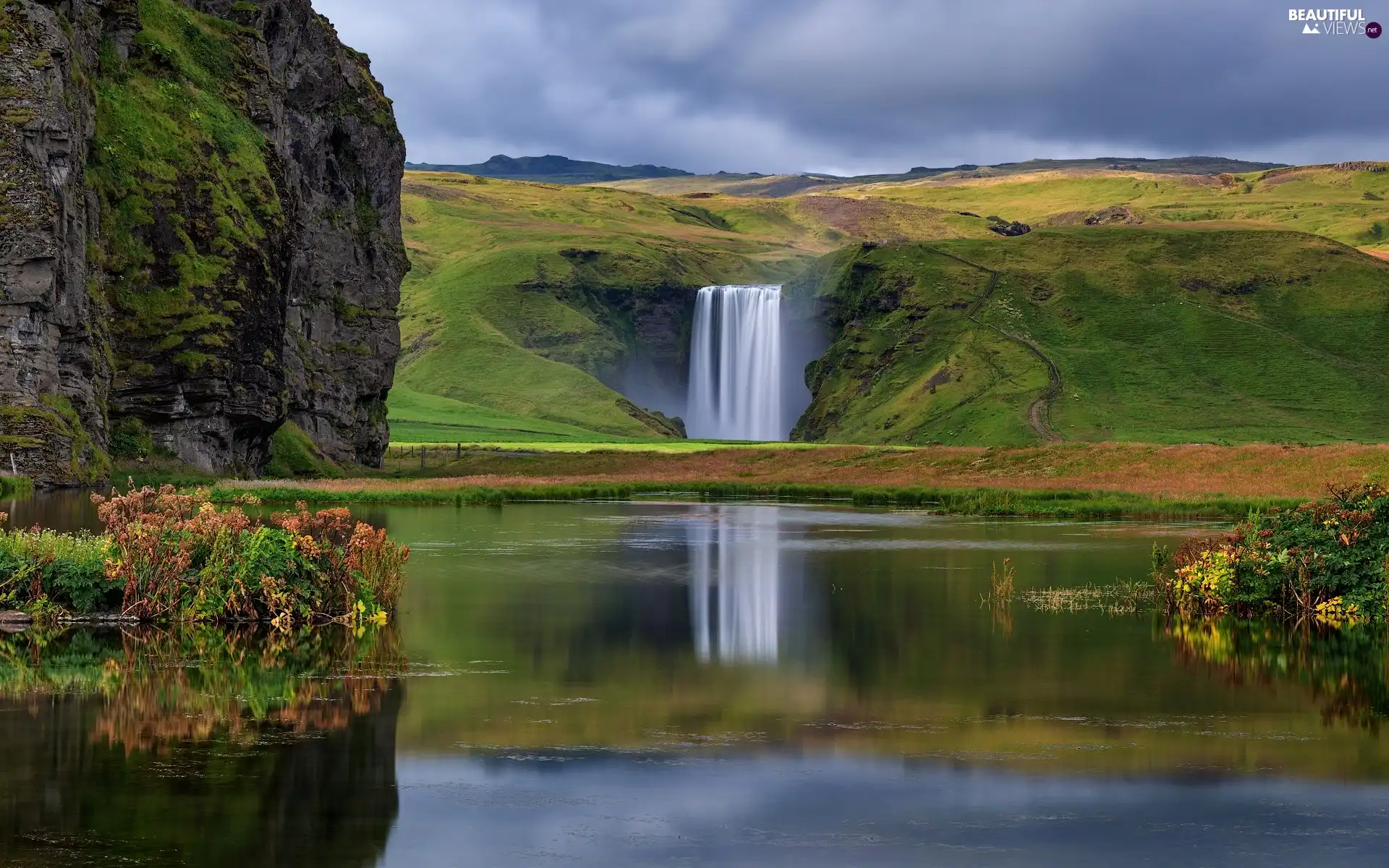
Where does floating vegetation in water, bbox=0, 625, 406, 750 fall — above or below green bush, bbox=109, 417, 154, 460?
below

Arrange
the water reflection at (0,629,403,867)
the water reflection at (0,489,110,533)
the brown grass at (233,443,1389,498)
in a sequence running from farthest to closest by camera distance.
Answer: the brown grass at (233,443,1389,498) < the water reflection at (0,489,110,533) < the water reflection at (0,629,403,867)

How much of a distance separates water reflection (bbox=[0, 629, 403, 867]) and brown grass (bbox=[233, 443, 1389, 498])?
165ft

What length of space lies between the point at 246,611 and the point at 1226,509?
4653 centimetres

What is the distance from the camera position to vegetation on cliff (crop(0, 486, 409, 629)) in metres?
29.2

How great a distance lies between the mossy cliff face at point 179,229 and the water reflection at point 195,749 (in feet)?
153

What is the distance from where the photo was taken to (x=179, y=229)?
292 ft

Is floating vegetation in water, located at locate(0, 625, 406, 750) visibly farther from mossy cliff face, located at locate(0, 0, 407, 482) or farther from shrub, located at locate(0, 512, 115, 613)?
mossy cliff face, located at locate(0, 0, 407, 482)

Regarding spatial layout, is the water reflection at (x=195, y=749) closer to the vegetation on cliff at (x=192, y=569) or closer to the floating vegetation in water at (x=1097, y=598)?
the vegetation on cliff at (x=192, y=569)

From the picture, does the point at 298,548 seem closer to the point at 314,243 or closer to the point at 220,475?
the point at 220,475

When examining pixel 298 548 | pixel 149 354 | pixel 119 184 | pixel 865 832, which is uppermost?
pixel 119 184

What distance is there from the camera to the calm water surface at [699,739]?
1558cm

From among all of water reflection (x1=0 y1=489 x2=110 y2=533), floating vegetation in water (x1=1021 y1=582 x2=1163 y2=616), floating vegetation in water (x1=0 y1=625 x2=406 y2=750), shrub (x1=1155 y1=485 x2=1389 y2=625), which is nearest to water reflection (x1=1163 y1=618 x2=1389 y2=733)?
shrub (x1=1155 y1=485 x2=1389 y2=625)

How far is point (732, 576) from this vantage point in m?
41.3

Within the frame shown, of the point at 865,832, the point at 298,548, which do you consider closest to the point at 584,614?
the point at 298,548
